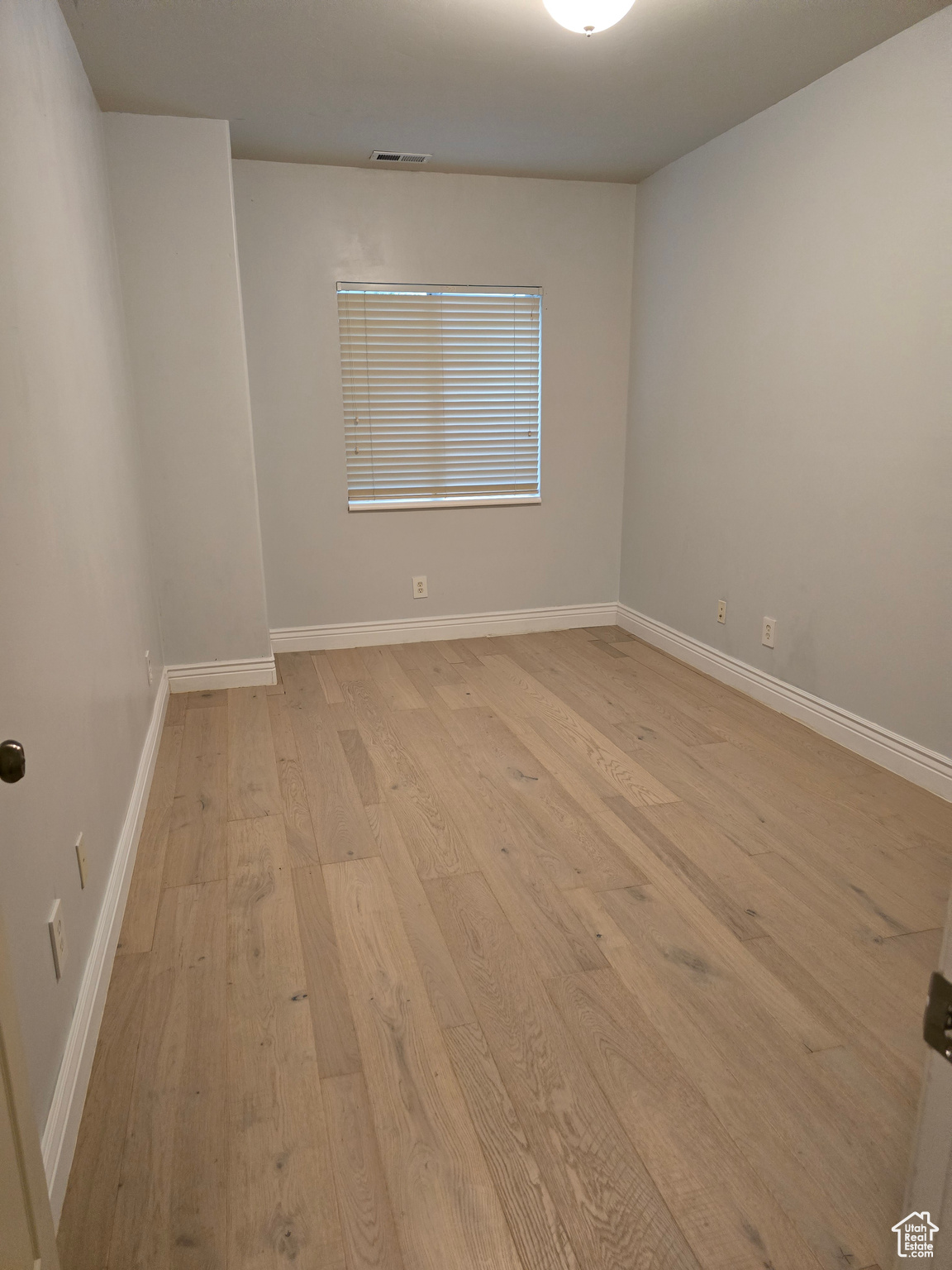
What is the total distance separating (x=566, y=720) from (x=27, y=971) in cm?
247

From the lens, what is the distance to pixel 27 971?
135cm

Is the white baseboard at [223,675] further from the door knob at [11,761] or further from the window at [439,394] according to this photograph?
the door knob at [11,761]

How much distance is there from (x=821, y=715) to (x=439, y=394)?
2.56 meters

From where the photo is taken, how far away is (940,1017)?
0.72 meters

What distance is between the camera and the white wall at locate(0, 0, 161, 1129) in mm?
1424

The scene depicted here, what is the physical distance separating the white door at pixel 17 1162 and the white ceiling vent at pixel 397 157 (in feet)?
12.0

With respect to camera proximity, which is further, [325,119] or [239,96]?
[325,119]

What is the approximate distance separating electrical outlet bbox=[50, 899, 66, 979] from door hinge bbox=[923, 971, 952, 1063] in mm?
1435

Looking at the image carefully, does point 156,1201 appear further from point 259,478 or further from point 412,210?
point 412,210

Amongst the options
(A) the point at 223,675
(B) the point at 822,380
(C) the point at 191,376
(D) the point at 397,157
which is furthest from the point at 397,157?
(A) the point at 223,675

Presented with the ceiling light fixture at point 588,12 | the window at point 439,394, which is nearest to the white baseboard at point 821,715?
the window at point 439,394

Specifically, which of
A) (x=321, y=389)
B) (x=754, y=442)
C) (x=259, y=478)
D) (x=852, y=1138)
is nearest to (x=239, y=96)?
(x=321, y=389)

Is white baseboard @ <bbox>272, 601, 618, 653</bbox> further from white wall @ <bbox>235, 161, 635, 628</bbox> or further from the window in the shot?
the window
